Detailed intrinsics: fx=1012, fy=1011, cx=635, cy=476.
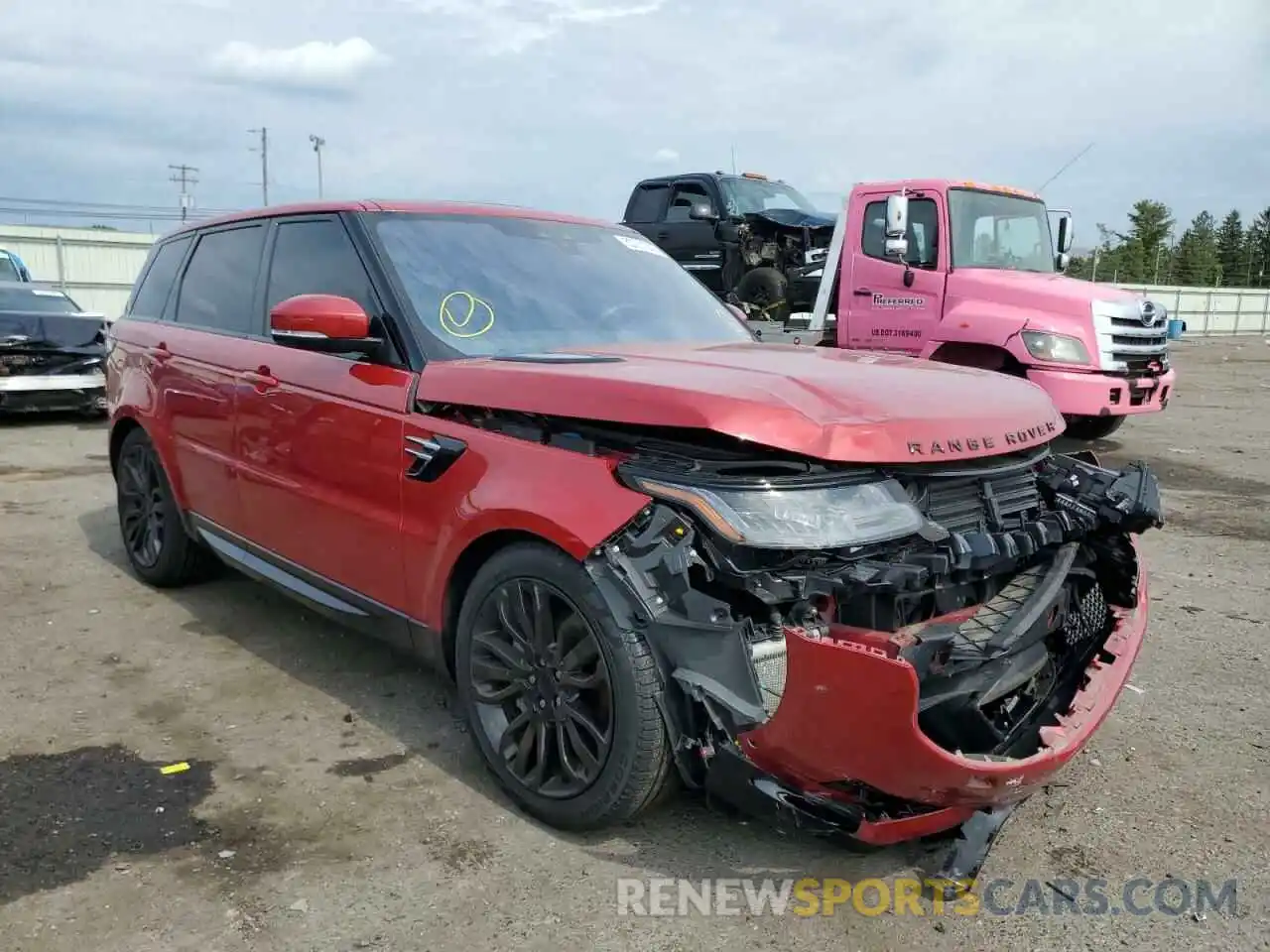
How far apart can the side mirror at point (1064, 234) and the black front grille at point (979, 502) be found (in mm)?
8095

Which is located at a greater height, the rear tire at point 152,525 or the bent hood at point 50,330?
the bent hood at point 50,330

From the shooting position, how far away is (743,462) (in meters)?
2.53

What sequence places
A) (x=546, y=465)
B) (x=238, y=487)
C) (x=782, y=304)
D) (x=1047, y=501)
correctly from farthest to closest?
(x=782, y=304) < (x=238, y=487) < (x=1047, y=501) < (x=546, y=465)

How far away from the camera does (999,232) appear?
9.44 meters

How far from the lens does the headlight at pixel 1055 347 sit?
8531mm

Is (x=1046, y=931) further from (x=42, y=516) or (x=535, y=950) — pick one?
(x=42, y=516)

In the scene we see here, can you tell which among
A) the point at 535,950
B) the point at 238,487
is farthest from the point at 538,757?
the point at 238,487

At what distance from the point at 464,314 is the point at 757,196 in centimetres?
986

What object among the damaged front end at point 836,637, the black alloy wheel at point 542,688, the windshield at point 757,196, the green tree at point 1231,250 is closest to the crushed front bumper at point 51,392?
the windshield at point 757,196

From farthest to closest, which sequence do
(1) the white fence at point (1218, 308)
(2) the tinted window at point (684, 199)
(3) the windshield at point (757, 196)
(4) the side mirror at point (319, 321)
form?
(1) the white fence at point (1218, 308)
(2) the tinted window at point (684, 199)
(3) the windshield at point (757, 196)
(4) the side mirror at point (319, 321)

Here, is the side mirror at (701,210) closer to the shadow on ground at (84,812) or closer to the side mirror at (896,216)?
the side mirror at (896,216)

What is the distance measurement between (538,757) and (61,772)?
1595 millimetres

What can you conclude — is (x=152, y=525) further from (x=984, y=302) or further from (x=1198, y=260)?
(x=1198, y=260)

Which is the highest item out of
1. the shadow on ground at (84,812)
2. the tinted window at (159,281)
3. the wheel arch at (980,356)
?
the tinted window at (159,281)
